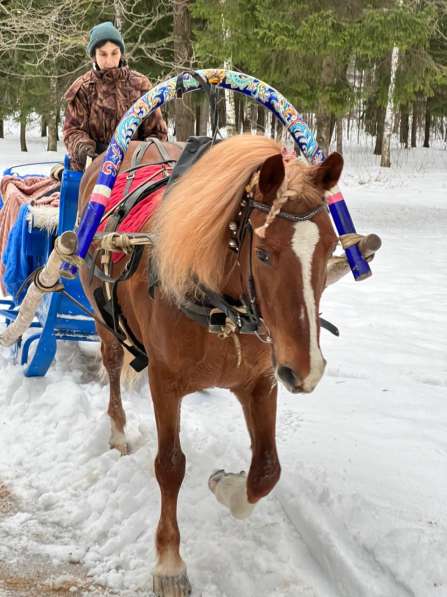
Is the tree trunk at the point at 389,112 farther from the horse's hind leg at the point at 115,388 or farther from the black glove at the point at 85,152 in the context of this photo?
the horse's hind leg at the point at 115,388

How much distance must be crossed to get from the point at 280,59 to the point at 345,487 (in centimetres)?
1084

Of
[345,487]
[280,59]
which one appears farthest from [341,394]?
[280,59]

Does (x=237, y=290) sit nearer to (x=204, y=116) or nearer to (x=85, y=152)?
(x=85, y=152)

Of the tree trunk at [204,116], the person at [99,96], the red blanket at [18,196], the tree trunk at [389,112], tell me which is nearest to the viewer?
the person at [99,96]

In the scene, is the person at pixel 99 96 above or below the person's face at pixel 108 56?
below

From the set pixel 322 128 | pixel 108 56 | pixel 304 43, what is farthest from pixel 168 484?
pixel 322 128

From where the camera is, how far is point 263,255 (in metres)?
1.91

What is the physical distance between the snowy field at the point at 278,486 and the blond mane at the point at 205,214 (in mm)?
1227

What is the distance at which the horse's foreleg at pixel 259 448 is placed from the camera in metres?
2.64

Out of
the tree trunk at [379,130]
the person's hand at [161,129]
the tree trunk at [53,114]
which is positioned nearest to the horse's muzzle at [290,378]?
the person's hand at [161,129]

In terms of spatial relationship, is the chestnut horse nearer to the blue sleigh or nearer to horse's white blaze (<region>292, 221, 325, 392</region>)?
horse's white blaze (<region>292, 221, 325, 392</region>)

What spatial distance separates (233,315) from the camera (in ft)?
7.08

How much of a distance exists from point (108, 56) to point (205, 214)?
257 centimetres

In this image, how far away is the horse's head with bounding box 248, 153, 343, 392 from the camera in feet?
6.03
